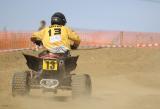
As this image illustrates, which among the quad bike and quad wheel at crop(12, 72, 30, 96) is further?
quad wheel at crop(12, 72, 30, 96)

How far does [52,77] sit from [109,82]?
21.3ft

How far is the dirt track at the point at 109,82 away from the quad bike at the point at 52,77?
0.23 meters

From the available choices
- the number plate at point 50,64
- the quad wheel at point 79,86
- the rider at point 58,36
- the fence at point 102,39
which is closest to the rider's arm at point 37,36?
the rider at point 58,36

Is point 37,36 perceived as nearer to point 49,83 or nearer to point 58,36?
point 58,36

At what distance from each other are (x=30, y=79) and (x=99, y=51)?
18.7 metres

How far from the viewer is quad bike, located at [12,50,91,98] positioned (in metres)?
10.2

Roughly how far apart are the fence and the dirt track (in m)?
3.70

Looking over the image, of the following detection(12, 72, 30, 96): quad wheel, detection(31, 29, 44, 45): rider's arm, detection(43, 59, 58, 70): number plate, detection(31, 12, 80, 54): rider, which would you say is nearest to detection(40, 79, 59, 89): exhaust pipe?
detection(43, 59, 58, 70): number plate

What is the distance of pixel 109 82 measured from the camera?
16.7 metres

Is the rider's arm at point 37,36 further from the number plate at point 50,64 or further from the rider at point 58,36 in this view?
the number plate at point 50,64

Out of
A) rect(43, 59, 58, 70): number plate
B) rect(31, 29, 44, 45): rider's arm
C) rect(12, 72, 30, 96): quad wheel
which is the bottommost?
rect(12, 72, 30, 96): quad wheel

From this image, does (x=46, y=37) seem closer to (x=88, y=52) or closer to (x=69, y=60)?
(x=69, y=60)

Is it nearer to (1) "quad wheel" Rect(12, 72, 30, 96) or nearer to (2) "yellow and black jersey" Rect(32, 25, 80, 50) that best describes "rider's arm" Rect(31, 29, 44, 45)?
(2) "yellow and black jersey" Rect(32, 25, 80, 50)

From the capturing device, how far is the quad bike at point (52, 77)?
33.6 feet
